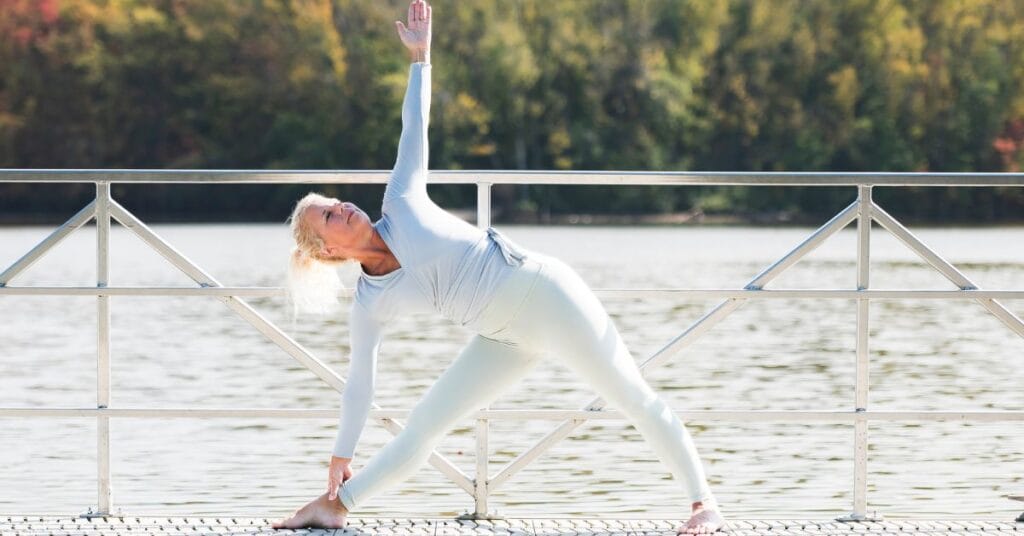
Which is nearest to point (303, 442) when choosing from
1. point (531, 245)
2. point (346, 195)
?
point (531, 245)

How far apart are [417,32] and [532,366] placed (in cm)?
103

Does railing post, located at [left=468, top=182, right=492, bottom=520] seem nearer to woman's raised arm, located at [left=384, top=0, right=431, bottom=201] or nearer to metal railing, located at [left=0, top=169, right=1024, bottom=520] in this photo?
metal railing, located at [left=0, top=169, right=1024, bottom=520]

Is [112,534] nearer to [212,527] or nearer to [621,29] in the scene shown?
[212,527]

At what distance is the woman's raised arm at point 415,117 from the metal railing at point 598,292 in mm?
537

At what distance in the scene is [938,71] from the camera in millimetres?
64625

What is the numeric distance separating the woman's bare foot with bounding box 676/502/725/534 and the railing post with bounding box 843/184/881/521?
79cm

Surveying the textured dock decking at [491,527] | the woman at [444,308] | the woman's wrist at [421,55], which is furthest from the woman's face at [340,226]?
the textured dock decking at [491,527]

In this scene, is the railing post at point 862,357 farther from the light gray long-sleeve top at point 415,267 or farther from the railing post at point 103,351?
the railing post at point 103,351

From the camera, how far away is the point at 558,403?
1303cm

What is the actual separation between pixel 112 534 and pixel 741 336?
1525 centimetres

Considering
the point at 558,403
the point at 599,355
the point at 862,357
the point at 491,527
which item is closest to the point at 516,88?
the point at 558,403

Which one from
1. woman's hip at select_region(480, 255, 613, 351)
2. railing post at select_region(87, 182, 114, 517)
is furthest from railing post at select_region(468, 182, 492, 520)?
railing post at select_region(87, 182, 114, 517)

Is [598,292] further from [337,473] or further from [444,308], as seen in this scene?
[337,473]

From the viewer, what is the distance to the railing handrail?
17.3ft
